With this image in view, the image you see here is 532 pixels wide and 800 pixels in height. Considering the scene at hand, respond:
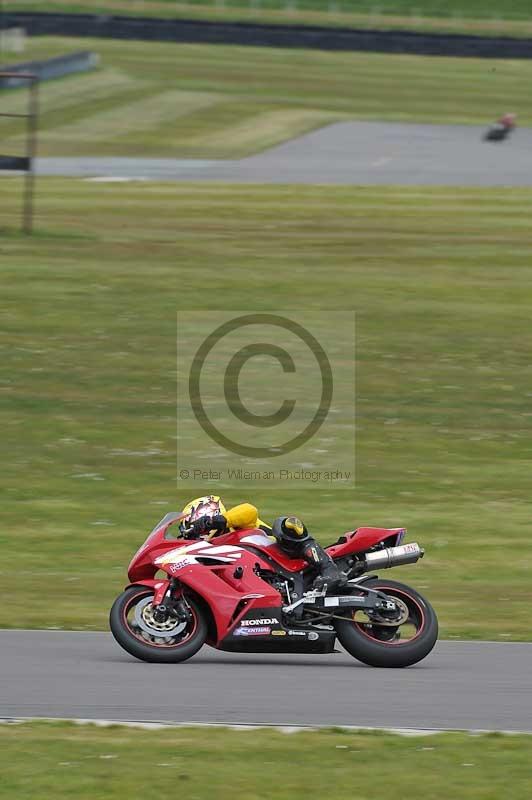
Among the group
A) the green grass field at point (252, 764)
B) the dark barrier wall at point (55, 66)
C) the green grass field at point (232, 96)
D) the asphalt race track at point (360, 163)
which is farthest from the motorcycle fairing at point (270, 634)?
the dark barrier wall at point (55, 66)

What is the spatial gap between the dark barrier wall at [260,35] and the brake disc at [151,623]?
5561cm

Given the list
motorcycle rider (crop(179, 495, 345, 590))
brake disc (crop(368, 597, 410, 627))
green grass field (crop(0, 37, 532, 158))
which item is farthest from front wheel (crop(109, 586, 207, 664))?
green grass field (crop(0, 37, 532, 158))

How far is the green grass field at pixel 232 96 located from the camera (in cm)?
4572

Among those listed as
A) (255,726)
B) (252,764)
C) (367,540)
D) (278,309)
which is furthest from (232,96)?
(252,764)

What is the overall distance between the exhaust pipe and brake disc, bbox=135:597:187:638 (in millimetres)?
1346

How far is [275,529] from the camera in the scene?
1027 centimetres

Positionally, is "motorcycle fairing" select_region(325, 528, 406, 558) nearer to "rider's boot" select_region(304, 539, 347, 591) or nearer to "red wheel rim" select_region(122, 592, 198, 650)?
"rider's boot" select_region(304, 539, 347, 591)

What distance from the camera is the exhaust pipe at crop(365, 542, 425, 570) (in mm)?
10234

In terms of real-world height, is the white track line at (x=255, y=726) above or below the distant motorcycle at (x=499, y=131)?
below

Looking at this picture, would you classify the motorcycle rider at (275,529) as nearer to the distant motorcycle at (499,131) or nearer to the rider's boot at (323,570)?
Answer: the rider's boot at (323,570)

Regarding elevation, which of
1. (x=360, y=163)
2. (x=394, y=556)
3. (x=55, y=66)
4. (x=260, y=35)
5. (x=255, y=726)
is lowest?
(x=360, y=163)

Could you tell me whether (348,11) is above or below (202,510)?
above

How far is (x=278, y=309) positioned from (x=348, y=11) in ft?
170

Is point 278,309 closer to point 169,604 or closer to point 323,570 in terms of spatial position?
point 323,570
